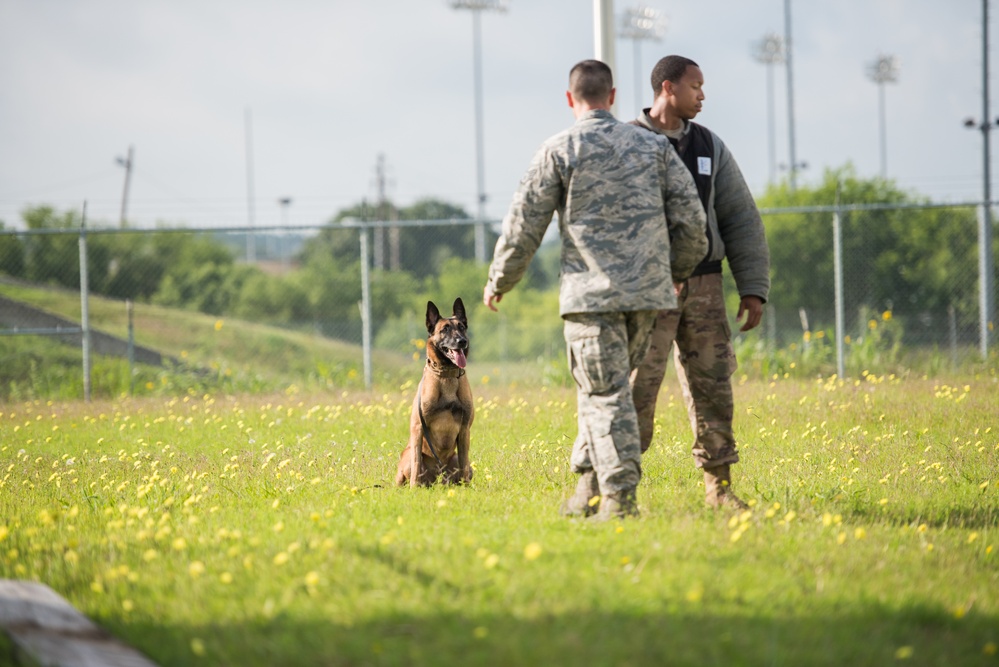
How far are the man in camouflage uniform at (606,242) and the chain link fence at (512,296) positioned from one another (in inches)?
282

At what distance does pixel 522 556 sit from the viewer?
3.55 m

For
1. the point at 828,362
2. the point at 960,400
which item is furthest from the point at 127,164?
the point at 960,400

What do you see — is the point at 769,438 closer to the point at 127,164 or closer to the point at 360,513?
the point at 360,513

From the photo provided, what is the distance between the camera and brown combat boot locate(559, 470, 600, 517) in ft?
14.5

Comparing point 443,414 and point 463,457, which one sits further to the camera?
point 463,457

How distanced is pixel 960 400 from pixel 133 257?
3446 centimetres

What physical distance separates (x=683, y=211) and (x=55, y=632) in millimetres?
3014

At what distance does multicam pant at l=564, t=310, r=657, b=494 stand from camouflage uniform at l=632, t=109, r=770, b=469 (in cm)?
38

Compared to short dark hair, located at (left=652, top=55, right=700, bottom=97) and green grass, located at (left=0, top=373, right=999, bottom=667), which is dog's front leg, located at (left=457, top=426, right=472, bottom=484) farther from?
short dark hair, located at (left=652, top=55, right=700, bottom=97)

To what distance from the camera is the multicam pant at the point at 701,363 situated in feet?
15.2

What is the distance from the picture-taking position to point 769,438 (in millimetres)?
6891

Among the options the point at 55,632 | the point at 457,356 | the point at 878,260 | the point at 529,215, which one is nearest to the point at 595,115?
the point at 529,215

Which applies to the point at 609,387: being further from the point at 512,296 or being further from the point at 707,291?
the point at 512,296

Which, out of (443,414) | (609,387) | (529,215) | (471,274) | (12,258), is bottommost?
(443,414)
